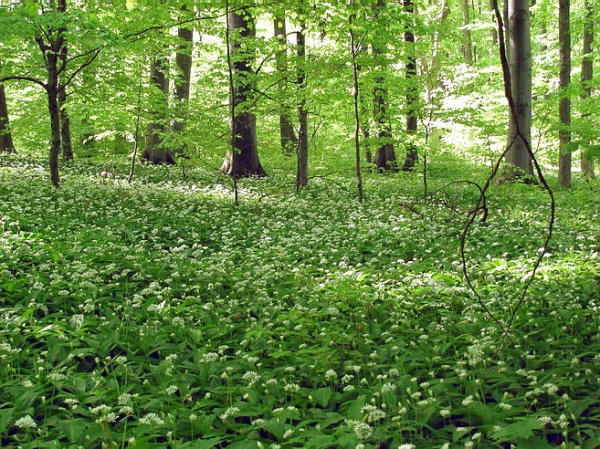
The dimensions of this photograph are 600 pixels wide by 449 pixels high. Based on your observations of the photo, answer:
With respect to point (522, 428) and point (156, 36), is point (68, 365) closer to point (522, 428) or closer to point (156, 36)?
point (522, 428)

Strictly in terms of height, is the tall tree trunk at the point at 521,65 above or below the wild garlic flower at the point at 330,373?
above

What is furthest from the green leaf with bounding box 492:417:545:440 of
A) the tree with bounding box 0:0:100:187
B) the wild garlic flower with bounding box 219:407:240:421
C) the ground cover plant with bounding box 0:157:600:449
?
the tree with bounding box 0:0:100:187

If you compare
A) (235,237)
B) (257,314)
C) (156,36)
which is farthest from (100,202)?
(257,314)

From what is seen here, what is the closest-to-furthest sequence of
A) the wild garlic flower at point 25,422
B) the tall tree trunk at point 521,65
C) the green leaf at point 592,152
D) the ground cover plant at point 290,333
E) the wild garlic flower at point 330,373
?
the wild garlic flower at point 25,422
the ground cover plant at point 290,333
the green leaf at point 592,152
the wild garlic flower at point 330,373
the tall tree trunk at point 521,65

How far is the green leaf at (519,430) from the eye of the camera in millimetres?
2381

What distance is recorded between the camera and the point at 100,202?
28.4 feet

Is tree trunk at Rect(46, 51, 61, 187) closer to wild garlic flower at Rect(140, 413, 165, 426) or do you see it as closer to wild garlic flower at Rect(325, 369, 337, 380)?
wild garlic flower at Rect(140, 413, 165, 426)

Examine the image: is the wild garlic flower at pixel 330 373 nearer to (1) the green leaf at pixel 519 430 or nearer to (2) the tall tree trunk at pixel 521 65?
(1) the green leaf at pixel 519 430

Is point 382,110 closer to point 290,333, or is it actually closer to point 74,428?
point 290,333

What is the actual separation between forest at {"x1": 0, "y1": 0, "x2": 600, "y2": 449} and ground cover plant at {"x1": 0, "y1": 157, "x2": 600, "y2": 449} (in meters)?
0.02

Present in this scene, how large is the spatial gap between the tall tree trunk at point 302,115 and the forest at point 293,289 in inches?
2.7

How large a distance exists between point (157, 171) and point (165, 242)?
7.86 metres

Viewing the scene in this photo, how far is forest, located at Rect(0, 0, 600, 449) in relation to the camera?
9.48ft

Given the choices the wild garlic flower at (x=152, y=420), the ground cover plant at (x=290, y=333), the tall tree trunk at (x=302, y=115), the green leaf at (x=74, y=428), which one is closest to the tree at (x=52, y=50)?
the ground cover plant at (x=290, y=333)
